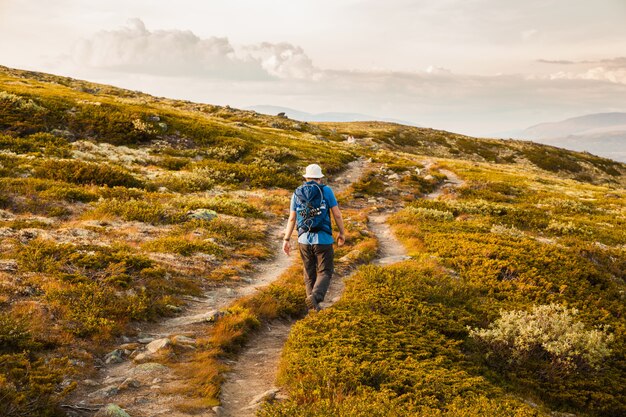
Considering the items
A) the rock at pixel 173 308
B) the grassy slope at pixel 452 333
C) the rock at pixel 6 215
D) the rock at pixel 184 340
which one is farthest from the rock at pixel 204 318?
the rock at pixel 6 215

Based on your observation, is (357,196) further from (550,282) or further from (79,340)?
(79,340)

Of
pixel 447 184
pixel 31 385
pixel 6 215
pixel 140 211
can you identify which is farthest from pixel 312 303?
pixel 447 184

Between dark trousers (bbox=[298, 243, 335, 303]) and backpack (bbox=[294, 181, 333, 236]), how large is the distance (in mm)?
503

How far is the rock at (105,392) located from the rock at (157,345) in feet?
4.87

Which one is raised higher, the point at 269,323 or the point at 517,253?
the point at 517,253

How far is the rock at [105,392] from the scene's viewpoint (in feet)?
23.0

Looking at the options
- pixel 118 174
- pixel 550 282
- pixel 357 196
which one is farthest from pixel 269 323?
pixel 357 196

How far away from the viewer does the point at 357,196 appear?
3388 centimetres

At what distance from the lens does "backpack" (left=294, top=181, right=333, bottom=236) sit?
11.1 m

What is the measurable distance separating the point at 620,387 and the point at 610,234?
1948 centimetres

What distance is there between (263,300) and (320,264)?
86.8 inches

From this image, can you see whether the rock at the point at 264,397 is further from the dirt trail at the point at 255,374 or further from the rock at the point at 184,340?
the rock at the point at 184,340

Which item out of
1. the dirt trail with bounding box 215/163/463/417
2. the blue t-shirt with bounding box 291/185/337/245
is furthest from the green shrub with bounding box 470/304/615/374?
the dirt trail with bounding box 215/163/463/417

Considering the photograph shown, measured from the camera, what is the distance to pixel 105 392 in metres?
7.12
